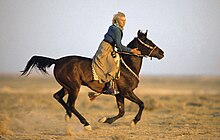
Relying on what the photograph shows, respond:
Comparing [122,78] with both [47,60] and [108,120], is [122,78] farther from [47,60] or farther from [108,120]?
[47,60]

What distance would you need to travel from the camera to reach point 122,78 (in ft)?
37.0

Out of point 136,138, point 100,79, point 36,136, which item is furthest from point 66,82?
point 136,138

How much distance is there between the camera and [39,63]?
1183cm

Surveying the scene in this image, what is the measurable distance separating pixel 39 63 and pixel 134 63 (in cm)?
269

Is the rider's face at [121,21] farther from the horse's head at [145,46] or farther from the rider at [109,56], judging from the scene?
the horse's head at [145,46]

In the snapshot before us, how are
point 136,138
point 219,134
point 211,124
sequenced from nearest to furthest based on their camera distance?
point 136,138 < point 219,134 < point 211,124

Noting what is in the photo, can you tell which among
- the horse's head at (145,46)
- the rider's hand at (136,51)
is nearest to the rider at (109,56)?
the rider's hand at (136,51)

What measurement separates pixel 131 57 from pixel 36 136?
132 inches

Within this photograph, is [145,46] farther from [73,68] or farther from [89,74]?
[73,68]

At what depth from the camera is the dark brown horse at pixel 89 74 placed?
36.5 ft

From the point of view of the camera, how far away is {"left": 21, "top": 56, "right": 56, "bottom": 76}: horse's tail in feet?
38.4

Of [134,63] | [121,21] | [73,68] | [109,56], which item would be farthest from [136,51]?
[73,68]

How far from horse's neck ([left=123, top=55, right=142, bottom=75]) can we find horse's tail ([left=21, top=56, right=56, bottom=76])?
2.12 m

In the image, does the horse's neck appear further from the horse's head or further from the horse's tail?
the horse's tail
